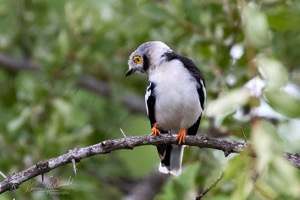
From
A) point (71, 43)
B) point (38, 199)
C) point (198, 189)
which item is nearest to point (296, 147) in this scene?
point (198, 189)

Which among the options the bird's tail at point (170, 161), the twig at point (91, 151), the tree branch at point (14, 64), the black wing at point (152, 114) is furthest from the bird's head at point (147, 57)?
the tree branch at point (14, 64)

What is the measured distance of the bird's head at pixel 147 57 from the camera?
5.66 meters

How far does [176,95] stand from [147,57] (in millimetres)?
751

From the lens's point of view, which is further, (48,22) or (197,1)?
(48,22)

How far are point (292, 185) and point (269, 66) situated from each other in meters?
0.36

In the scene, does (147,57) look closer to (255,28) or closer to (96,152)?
(96,152)

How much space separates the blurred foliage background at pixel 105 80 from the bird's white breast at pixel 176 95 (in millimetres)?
243

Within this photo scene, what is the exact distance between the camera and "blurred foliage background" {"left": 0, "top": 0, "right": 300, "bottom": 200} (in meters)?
5.96

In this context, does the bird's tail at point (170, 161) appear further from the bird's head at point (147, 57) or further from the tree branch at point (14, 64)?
the tree branch at point (14, 64)

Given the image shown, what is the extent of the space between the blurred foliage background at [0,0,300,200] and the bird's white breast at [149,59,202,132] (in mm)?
243

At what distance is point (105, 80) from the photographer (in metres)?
8.41

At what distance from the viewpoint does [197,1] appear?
676 cm

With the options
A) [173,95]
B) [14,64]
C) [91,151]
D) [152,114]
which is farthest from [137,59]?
[14,64]

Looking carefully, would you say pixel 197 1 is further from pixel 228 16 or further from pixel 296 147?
pixel 296 147
